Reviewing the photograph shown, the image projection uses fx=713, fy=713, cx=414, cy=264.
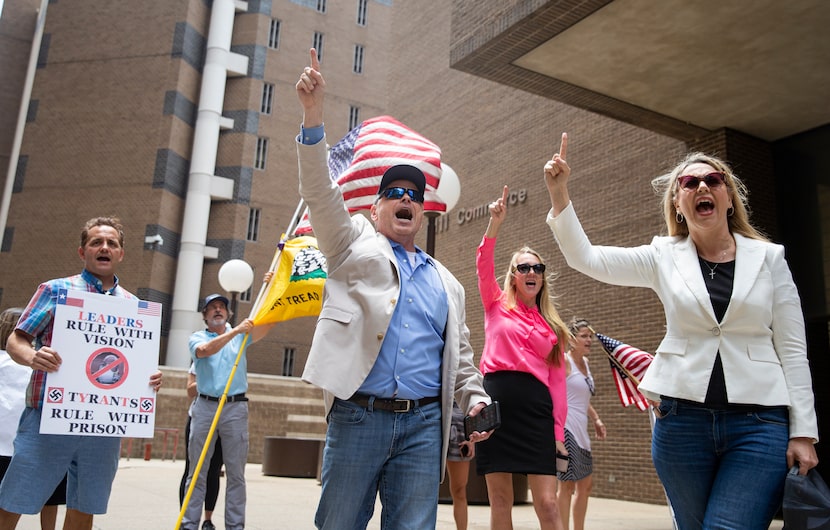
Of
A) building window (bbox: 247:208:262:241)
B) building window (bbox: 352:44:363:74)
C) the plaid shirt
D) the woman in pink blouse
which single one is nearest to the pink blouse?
the woman in pink blouse

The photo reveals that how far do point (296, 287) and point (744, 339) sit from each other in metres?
3.74

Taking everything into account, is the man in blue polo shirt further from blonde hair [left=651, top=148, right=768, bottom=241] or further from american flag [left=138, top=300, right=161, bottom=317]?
blonde hair [left=651, top=148, right=768, bottom=241]

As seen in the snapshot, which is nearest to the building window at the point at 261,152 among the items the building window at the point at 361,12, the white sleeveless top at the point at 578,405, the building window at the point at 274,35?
the building window at the point at 274,35

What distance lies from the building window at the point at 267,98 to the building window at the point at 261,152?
4.82 ft

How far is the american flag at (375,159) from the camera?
19.2 feet

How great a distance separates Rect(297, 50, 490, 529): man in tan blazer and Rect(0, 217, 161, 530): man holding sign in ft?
5.29

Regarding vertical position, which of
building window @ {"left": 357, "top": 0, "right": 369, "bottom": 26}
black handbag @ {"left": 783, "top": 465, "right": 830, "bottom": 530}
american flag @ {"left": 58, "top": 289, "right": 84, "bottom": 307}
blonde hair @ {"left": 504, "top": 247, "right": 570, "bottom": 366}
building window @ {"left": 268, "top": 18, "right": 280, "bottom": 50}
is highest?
building window @ {"left": 357, "top": 0, "right": 369, "bottom": 26}

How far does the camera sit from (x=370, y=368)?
2.93 meters

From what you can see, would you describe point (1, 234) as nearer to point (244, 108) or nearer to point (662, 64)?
point (244, 108)

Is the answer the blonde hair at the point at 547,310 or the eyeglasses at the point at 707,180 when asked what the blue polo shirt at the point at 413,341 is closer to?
the eyeglasses at the point at 707,180

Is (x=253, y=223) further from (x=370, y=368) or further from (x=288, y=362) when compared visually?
(x=370, y=368)

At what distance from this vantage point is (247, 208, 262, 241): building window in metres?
34.1

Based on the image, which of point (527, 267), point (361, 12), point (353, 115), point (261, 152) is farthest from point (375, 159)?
point (361, 12)

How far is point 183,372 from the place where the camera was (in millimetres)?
24484
